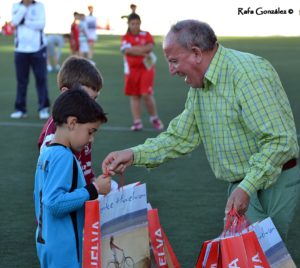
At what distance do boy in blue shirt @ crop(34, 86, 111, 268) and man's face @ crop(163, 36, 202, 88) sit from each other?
458 mm

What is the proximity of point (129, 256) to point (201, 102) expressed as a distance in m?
0.91

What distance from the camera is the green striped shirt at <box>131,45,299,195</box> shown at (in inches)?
169

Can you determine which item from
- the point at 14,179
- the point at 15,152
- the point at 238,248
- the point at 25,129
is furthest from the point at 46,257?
the point at 25,129

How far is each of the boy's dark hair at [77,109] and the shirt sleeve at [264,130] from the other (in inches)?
28.9

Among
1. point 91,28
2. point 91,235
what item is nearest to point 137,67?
point 91,235

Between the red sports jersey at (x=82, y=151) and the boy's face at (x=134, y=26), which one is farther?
the boy's face at (x=134, y=26)

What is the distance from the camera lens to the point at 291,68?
77.2 feet

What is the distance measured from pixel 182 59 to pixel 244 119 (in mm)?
437

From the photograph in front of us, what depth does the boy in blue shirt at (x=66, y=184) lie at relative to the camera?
423 cm

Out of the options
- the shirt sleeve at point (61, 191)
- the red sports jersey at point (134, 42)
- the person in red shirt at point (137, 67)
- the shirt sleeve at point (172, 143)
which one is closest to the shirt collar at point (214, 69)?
the shirt sleeve at point (172, 143)

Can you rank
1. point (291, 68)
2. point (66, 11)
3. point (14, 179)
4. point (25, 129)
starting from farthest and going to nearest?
point (66, 11) → point (291, 68) → point (25, 129) → point (14, 179)

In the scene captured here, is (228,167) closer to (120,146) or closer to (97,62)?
(120,146)

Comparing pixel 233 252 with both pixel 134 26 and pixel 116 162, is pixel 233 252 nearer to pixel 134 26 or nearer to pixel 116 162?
pixel 116 162

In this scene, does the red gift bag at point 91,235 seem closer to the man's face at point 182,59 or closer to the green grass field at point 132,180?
the man's face at point 182,59
